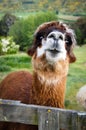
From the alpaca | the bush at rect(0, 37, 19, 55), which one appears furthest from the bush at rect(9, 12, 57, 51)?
the alpaca

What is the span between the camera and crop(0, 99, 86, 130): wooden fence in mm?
2309

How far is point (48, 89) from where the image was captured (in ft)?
8.89

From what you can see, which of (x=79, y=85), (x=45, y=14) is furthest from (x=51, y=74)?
(x=45, y=14)

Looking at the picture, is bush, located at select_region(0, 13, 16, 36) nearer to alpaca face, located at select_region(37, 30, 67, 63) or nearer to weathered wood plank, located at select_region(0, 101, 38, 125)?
alpaca face, located at select_region(37, 30, 67, 63)

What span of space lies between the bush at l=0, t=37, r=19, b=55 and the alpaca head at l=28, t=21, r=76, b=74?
216 cm

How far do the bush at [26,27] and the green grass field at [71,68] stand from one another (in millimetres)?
166

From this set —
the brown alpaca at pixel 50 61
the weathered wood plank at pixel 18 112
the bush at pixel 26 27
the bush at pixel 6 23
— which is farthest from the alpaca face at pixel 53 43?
the bush at pixel 6 23

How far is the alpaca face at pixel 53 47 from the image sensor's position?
252 centimetres

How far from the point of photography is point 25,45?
15.8ft

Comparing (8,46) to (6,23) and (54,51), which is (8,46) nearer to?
(6,23)

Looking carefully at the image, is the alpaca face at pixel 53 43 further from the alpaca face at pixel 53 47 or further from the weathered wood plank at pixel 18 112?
the weathered wood plank at pixel 18 112

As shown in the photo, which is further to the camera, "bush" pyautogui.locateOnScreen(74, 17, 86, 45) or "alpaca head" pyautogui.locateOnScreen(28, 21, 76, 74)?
"bush" pyautogui.locateOnScreen(74, 17, 86, 45)

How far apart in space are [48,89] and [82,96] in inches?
69.5

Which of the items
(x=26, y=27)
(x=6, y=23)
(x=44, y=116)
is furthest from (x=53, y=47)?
(x=6, y=23)
